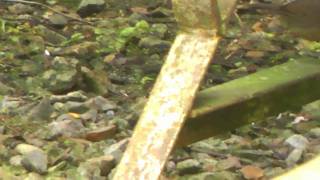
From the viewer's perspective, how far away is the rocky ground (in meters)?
3.26

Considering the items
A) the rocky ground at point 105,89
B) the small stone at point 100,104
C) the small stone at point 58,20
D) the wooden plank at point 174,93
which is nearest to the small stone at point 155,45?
the rocky ground at point 105,89

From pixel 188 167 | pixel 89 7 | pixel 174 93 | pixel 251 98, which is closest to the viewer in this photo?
pixel 174 93

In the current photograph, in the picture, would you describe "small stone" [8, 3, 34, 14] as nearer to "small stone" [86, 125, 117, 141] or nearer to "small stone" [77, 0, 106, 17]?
"small stone" [77, 0, 106, 17]

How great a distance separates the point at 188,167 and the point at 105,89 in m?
0.96

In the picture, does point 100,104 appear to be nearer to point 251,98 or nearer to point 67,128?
point 67,128

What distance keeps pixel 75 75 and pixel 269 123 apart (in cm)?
105

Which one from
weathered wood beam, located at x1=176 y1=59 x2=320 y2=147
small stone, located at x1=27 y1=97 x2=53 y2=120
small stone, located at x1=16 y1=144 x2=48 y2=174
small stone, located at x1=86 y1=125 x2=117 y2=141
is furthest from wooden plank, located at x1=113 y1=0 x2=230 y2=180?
small stone, located at x1=27 y1=97 x2=53 y2=120

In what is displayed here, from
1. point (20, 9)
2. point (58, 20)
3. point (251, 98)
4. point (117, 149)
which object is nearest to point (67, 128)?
point (117, 149)

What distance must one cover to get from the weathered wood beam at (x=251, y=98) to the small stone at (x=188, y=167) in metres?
0.59

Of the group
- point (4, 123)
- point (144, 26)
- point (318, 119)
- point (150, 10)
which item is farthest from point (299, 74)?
point (150, 10)

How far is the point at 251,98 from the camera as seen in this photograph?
261cm

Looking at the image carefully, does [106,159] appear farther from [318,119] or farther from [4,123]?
[318,119]

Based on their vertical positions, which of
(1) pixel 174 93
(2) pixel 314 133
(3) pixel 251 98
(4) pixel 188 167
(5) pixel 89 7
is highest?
(1) pixel 174 93

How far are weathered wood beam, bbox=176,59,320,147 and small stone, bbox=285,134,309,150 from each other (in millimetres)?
647
